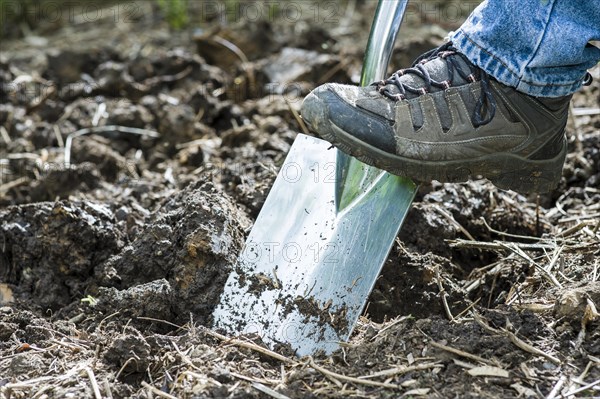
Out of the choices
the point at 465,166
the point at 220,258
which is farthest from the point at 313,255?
the point at 465,166

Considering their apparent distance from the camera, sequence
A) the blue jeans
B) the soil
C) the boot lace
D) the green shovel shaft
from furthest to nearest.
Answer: the green shovel shaft
the boot lace
the blue jeans
the soil

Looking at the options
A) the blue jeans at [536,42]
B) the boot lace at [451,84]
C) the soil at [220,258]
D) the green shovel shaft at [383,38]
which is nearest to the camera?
the soil at [220,258]

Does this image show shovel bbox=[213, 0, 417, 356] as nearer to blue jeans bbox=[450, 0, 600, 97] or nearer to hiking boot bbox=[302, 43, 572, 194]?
hiking boot bbox=[302, 43, 572, 194]

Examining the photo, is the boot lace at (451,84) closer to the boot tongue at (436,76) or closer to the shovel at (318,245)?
the boot tongue at (436,76)

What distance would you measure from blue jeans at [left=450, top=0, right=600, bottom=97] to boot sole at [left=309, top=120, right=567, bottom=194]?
235 millimetres

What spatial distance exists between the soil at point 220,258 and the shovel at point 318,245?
0.20 feet

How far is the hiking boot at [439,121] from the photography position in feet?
7.73

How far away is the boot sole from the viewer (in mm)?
2361

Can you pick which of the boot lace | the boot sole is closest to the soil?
the boot sole

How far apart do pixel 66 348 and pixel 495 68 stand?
1.50 m

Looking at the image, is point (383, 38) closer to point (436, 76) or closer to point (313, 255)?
point (436, 76)

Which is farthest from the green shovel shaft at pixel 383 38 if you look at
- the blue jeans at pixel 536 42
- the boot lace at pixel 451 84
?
the blue jeans at pixel 536 42

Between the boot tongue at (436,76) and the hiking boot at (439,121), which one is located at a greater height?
the boot tongue at (436,76)

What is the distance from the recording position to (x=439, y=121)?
240cm
